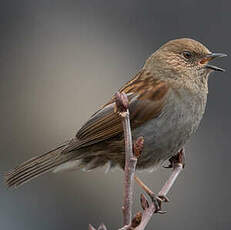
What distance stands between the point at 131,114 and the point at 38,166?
806mm

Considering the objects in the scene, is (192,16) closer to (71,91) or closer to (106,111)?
(71,91)

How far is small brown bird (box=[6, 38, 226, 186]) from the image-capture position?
4.95 m

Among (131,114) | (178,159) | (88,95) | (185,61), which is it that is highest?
(185,61)

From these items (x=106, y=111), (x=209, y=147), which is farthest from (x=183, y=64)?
(x=209, y=147)

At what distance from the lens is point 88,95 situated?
839cm

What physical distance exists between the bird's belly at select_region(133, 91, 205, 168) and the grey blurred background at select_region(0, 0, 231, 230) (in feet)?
8.27

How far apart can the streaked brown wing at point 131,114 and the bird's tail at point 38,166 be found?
0.12 metres

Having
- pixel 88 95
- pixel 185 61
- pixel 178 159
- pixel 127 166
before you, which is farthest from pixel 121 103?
pixel 88 95

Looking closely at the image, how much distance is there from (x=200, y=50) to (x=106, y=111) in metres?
0.88

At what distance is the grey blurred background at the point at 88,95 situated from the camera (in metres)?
8.05

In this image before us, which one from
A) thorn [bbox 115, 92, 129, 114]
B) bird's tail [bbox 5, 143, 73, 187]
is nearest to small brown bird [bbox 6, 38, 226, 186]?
bird's tail [bbox 5, 143, 73, 187]

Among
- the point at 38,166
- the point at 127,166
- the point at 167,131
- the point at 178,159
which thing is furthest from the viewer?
the point at 38,166

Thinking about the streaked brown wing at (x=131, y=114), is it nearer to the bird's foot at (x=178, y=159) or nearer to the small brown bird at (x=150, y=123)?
the small brown bird at (x=150, y=123)

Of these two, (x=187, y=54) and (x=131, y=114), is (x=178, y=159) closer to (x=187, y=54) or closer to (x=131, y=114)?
(x=131, y=114)
